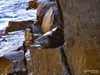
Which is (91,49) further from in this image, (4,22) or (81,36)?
(4,22)

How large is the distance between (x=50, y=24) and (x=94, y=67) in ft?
5.47

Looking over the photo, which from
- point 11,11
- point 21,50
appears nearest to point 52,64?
point 21,50

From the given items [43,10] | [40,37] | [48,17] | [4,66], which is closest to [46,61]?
[40,37]

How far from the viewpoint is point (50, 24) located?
419 cm

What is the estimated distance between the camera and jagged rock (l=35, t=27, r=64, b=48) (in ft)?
10.9

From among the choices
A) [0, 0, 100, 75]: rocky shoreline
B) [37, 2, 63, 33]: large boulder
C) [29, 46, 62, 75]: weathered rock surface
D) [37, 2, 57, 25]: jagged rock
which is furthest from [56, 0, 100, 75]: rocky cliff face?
[37, 2, 57, 25]: jagged rock

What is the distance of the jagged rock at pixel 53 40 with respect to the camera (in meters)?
3.32

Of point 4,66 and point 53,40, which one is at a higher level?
point 53,40

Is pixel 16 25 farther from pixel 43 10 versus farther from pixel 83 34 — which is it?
pixel 83 34

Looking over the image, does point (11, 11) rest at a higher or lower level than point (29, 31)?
lower

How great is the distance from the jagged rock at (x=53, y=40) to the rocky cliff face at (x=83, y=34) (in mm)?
431

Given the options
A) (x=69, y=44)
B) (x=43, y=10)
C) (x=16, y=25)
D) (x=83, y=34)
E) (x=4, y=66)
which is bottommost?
(x=16, y=25)

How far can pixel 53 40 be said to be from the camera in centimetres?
340

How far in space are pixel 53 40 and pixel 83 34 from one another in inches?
33.0
